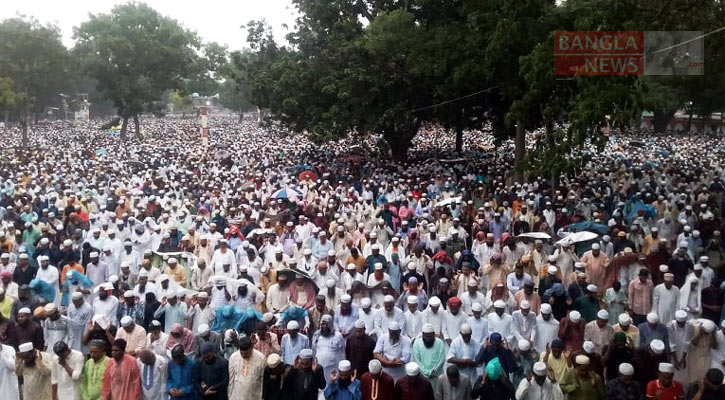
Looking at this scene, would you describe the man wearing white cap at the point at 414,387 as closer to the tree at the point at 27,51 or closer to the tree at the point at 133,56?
the tree at the point at 27,51

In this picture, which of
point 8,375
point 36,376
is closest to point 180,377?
point 36,376

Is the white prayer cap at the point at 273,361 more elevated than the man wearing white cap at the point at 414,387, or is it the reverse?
the white prayer cap at the point at 273,361

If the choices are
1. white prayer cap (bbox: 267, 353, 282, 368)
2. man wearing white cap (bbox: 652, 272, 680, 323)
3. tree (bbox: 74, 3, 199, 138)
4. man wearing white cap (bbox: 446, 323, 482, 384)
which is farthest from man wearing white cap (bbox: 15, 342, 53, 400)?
tree (bbox: 74, 3, 199, 138)

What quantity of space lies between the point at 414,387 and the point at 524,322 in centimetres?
172

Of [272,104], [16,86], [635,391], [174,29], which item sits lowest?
[635,391]

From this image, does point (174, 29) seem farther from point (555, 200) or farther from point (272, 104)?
point (555, 200)

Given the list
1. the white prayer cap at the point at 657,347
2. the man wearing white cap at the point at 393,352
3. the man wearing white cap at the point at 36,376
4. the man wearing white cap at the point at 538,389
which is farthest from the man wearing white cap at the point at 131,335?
the white prayer cap at the point at 657,347

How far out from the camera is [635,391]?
5129 mm

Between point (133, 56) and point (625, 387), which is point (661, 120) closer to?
point (133, 56)

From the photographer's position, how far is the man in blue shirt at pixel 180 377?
533 centimetres

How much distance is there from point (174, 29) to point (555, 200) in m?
34.3

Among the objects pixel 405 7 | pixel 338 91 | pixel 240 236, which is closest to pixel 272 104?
pixel 338 91

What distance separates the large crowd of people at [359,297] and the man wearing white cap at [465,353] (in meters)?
0.02

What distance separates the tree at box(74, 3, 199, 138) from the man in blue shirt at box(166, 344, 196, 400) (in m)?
34.4
